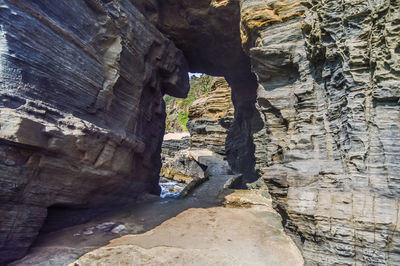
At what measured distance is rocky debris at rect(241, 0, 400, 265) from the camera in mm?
4191

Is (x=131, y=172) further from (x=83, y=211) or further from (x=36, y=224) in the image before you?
(x=36, y=224)

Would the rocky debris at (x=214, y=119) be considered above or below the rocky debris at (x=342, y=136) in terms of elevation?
above

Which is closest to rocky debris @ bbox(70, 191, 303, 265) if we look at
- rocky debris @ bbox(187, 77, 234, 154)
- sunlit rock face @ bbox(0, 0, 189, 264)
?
sunlit rock face @ bbox(0, 0, 189, 264)

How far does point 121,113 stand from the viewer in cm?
837

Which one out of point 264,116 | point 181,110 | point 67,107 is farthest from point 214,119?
point 181,110

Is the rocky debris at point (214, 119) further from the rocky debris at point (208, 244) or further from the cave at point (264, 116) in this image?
the rocky debris at point (208, 244)

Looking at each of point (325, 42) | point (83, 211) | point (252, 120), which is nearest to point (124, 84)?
point (83, 211)

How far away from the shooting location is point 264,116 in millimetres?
8031

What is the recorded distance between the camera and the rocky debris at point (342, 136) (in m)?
4.19

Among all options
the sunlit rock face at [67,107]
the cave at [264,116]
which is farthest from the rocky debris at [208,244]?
the sunlit rock face at [67,107]

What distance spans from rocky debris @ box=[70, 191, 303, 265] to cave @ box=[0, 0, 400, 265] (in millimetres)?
178

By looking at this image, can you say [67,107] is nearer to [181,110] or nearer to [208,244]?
[208,244]

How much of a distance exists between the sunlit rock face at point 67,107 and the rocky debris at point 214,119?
12.3 metres

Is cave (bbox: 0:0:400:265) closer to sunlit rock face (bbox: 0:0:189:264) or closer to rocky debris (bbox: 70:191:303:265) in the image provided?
sunlit rock face (bbox: 0:0:189:264)
